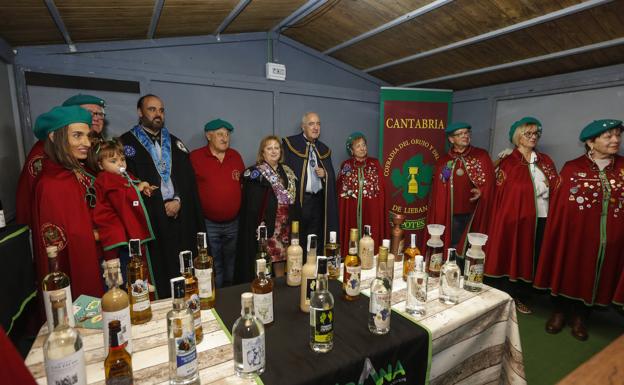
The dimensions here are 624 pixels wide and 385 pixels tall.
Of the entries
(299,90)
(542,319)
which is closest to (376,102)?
(299,90)

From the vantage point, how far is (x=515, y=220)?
8.89ft

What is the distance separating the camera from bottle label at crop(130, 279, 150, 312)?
3.74 feet

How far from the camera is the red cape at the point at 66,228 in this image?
1.58 meters

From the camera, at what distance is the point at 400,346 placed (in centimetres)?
108

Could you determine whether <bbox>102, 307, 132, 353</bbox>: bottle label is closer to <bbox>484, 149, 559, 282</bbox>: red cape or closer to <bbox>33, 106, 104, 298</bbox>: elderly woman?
<bbox>33, 106, 104, 298</bbox>: elderly woman

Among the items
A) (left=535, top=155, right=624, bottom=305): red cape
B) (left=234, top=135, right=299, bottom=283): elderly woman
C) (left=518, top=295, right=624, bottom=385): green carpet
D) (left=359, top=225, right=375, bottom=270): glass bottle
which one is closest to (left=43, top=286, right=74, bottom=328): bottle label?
(left=359, top=225, right=375, bottom=270): glass bottle

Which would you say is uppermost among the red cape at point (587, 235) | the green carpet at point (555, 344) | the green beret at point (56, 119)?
the green beret at point (56, 119)

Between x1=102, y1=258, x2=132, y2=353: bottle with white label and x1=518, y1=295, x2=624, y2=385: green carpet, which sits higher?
x1=102, y1=258, x2=132, y2=353: bottle with white label

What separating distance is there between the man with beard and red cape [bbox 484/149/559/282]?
255 cm

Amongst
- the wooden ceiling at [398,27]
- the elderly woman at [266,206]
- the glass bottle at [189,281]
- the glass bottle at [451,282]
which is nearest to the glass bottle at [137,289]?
the glass bottle at [189,281]

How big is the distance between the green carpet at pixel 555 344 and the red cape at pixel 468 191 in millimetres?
796

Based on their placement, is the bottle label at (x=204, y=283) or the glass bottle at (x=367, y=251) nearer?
the bottle label at (x=204, y=283)

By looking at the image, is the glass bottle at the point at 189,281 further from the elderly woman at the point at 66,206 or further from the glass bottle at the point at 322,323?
the elderly woman at the point at 66,206

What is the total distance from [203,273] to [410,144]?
304 centimetres
